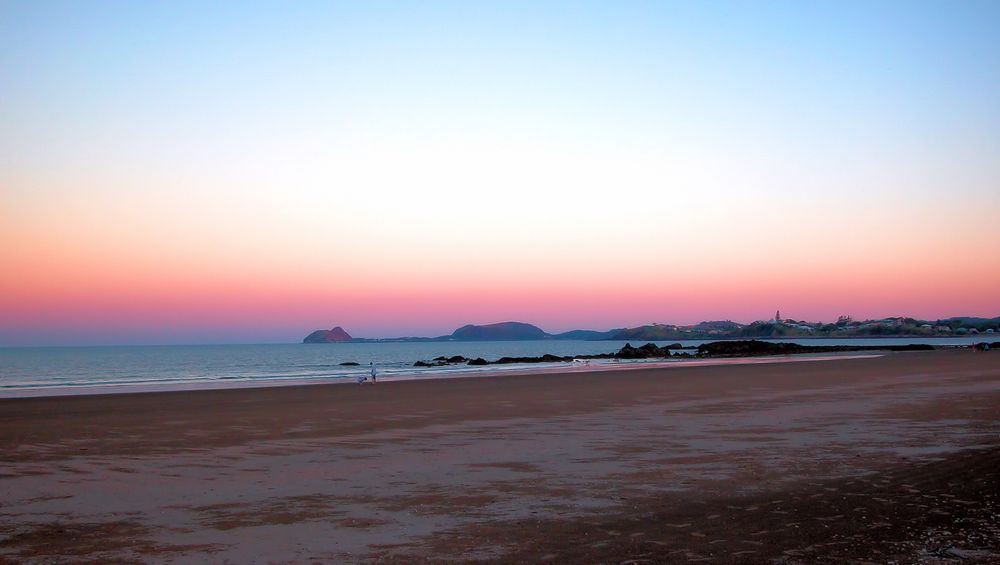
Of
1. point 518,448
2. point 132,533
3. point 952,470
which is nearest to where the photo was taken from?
point 132,533

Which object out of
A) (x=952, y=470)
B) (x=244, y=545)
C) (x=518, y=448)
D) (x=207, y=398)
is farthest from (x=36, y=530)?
(x=207, y=398)

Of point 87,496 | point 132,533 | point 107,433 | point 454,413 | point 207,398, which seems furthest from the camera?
point 207,398

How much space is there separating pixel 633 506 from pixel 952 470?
4826mm

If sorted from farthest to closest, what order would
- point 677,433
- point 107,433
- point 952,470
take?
1. point 107,433
2. point 677,433
3. point 952,470

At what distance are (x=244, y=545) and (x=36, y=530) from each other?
7.87ft

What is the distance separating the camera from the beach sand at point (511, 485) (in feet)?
24.4

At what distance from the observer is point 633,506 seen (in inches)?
360

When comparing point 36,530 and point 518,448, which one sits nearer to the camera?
point 36,530

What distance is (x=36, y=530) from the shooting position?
330 inches

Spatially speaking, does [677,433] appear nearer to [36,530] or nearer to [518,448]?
[518,448]

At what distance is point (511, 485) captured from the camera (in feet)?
35.0

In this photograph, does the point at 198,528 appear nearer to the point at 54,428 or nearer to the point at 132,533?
the point at 132,533

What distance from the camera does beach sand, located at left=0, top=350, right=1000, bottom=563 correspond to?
7449 mm

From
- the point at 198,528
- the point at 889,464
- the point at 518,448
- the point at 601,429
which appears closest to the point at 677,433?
the point at 601,429
